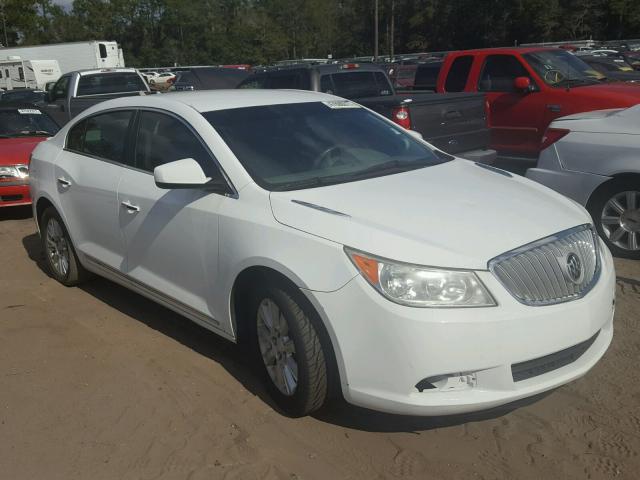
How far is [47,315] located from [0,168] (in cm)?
390

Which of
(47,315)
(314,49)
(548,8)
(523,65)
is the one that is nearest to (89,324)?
(47,315)

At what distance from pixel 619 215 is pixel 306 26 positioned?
3678 inches

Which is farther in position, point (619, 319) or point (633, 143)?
point (633, 143)

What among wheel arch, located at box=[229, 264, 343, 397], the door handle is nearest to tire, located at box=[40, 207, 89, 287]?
the door handle

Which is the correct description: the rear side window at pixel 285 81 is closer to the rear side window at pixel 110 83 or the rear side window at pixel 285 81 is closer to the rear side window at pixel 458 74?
the rear side window at pixel 458 74

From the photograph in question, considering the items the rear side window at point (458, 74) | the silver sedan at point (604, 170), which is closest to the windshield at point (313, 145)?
the silver sedan at point (604, 170)

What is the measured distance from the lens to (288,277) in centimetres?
323

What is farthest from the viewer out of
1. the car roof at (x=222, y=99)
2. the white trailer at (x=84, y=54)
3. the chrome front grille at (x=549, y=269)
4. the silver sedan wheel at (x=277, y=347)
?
the white trailer at (x=84, y=54)

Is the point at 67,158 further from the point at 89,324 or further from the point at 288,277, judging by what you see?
the point at 288,277

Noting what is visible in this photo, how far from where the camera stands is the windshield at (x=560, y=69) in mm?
9297

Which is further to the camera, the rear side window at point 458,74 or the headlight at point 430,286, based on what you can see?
the rear side window at point 458,74

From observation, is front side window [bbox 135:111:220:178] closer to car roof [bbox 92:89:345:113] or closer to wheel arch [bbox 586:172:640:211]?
car roof [bbox 92:89:345:113]

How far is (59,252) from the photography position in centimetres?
570

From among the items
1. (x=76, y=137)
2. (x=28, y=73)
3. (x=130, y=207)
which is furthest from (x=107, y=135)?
(x=28, y=73)
